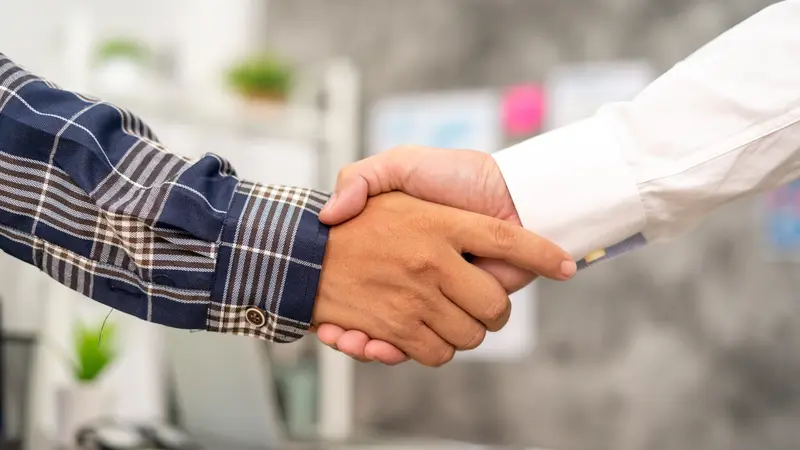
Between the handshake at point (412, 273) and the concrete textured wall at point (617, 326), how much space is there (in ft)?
3.81

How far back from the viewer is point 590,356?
2221 millimetres

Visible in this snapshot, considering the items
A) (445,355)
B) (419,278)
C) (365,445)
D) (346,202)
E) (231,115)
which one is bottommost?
(365,445)

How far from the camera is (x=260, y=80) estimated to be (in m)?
A: 2.33

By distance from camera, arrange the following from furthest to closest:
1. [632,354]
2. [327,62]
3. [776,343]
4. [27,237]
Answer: [327,62] → [632,354] → [776,343] → [27,237]

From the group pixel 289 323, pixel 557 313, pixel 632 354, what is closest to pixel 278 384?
pixel 557 313

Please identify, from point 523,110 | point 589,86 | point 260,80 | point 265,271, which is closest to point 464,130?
point 523,110

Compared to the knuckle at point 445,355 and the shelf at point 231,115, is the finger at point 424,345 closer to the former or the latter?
the knuckle at point 445,355

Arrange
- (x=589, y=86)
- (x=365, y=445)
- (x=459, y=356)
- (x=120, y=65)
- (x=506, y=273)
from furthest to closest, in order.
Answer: (x=459, y=356) < (x=589, y=86) < (x=365, y=445) < (x=120, y=65) < (x=506, y=273)

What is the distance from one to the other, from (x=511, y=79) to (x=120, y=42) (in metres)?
1.08

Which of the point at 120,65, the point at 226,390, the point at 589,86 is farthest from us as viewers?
the point at 589,86

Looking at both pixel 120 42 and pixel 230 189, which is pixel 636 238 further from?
pixel 120 42

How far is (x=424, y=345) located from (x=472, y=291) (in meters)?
0.10

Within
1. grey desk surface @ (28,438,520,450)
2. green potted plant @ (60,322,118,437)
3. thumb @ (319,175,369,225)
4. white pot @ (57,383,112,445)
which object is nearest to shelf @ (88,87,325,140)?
green potted plant @ (60,322,118,437)

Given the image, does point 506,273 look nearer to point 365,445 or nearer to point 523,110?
point 365,445
